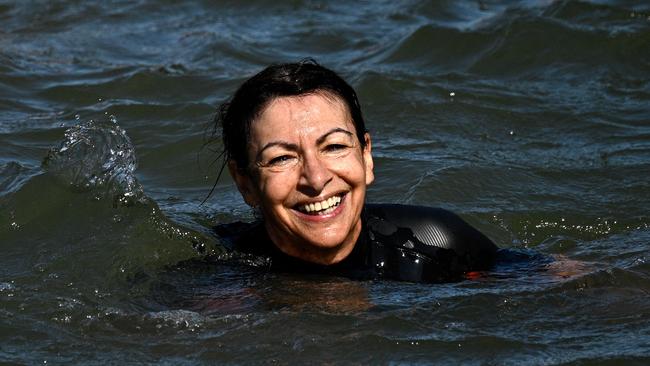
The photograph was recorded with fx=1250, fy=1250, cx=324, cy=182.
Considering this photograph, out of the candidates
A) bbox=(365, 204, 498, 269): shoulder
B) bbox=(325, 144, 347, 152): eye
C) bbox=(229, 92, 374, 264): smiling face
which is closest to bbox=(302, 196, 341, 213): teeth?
bbox=(229, 92, 374, 264): smiling face

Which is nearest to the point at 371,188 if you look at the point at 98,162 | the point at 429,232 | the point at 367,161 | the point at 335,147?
the point at 98,162

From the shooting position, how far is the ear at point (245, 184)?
520 centimetres

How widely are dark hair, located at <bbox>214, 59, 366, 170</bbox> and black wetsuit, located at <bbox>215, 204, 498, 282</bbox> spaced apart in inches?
17.3

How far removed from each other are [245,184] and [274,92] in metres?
0.43

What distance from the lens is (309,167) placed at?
493cm

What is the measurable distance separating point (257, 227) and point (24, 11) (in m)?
7.12

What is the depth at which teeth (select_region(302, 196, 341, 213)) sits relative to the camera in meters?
4.97

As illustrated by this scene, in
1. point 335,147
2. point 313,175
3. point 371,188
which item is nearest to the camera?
point 313,175

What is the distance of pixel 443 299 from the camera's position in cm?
506

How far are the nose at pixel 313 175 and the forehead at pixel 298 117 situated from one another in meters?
0.12

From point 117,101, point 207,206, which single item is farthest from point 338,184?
point 117,101

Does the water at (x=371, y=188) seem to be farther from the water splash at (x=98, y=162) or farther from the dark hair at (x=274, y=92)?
the dark hair at (x=274, y=92)

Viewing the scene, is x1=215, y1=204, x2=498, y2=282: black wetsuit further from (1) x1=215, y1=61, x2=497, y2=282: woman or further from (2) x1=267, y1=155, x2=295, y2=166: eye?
(2) x1=267, y1=155, x2=295, y2=166: eye

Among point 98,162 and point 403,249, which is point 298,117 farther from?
point 98,162
